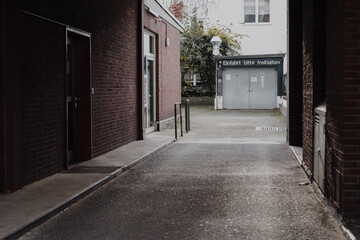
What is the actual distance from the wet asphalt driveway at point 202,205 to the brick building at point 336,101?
1.16 feet

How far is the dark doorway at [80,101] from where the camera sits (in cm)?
998

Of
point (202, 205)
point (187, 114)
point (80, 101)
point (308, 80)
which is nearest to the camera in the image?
point (202, 205)

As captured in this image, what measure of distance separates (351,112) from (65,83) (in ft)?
17.1

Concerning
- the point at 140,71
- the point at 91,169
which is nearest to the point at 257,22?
the point at 140,71

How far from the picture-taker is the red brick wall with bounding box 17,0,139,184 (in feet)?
25.1

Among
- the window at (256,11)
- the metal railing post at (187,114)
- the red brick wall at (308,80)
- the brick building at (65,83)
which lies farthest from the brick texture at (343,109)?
the window at (256,11)

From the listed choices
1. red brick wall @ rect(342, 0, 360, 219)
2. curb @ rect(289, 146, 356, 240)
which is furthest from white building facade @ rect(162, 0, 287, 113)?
red brick wall @ rect(342, 0, 360, 219)

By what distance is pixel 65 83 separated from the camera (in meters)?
8.92

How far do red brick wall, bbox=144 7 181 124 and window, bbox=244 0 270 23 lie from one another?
1470 cm

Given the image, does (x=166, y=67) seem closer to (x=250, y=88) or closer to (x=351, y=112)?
(x=250, y=88)

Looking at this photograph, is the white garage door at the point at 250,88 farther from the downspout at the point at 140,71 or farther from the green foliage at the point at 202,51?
the downspout at the point at 140,71

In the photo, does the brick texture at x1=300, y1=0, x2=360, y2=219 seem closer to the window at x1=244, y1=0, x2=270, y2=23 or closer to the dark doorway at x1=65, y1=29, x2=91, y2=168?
the dark doorway at x1=65, y1=29, x2=91, y2=168

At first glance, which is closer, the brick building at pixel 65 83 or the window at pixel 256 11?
the brick building at pixel 65 83

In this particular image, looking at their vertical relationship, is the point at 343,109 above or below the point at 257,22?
below
